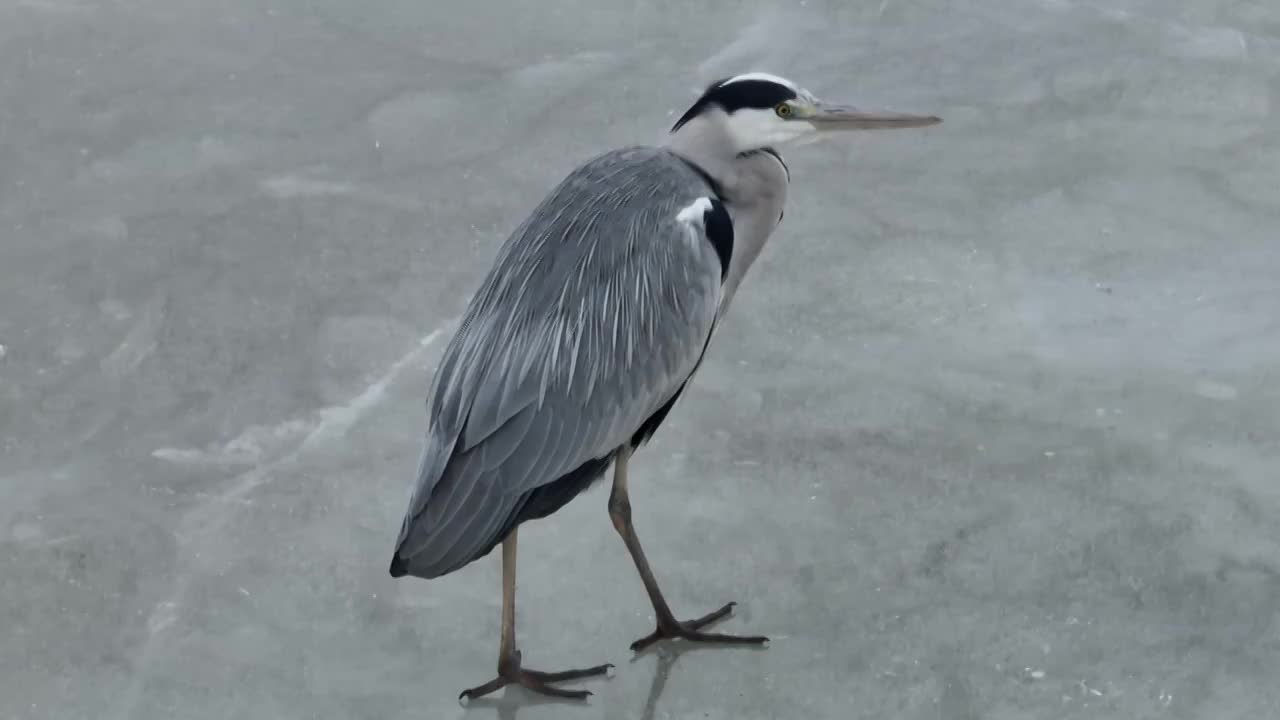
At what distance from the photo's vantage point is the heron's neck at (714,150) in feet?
13.7

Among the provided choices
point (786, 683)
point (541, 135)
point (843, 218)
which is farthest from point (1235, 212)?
point (786, 683)

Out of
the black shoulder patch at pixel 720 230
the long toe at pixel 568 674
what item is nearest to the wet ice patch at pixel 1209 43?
the black shoulder patch at pixel 720 230

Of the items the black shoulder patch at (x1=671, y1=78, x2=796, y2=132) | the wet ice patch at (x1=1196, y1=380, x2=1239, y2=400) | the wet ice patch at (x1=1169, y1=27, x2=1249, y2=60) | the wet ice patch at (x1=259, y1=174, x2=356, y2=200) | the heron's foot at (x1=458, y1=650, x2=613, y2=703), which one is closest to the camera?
the heron's foot at (x1=458, y1=650, x2=613, y2=703)

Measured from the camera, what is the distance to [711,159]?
4.19 meters

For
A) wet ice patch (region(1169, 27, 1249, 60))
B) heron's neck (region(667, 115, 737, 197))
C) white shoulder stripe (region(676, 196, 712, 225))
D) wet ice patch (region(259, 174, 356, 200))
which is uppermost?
heron's neck (region(667, 115, 737, 197))

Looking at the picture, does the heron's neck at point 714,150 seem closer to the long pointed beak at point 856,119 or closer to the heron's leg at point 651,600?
the long pointed beak at point 856,119

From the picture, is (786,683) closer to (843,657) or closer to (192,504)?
(843,657)

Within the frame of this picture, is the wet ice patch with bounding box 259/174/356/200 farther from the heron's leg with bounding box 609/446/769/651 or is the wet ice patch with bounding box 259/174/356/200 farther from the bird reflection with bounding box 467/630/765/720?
the bird reflection with bounding box 467/630/765/720

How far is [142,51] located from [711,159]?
11.9ft

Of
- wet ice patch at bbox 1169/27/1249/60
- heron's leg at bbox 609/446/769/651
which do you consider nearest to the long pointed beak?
heron's leg at bbox 609/446/769/651

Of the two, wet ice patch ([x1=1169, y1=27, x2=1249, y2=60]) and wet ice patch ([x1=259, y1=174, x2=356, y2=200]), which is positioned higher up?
wet ice patch ([x1=1169, y1=27, x2=1249, y2=60])

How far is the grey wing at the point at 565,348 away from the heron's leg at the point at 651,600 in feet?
0.55

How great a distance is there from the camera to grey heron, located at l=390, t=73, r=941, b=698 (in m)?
3.77

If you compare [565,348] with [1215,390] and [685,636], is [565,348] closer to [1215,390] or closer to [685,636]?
[685,636]
